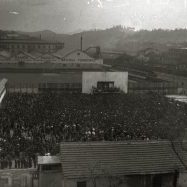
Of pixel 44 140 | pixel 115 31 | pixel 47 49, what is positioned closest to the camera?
pixel 44 140

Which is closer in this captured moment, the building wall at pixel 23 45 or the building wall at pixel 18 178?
the building wall at pixel 18 178

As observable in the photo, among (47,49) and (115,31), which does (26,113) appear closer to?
(47,49)

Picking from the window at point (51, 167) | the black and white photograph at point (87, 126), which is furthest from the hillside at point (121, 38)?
the window at point (51, 167)

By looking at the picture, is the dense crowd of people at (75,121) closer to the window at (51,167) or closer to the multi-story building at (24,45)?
the window at (51,167)

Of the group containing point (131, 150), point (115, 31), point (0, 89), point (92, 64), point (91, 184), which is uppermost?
point (115, 31)

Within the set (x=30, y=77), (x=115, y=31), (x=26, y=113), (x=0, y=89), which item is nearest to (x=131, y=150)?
(x=26, y=113)

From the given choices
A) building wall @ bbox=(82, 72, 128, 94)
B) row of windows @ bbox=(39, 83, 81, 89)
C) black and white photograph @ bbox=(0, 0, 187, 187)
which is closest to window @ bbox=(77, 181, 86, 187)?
black and white photograph @ bbox=(0, 0, 187, 187)

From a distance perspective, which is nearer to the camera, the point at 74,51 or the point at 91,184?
the point at 91,184
